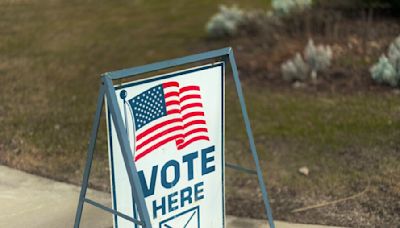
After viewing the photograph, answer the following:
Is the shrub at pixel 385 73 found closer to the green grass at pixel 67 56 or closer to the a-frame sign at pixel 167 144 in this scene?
the green grass at pixel 67 56

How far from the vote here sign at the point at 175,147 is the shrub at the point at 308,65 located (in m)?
4.45

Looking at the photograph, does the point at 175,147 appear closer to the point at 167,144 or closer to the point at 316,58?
the point at 167,144

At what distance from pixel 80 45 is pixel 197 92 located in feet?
25.0

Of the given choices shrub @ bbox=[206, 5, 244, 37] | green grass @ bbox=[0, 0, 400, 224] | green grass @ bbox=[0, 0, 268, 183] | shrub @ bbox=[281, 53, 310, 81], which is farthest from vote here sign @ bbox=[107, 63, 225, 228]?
shrub @ bbox=[206, 5, 244, 37]

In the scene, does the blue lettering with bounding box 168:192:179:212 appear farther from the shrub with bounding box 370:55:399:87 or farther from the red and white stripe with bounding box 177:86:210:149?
the shrub with bounding box 370:55:399:87

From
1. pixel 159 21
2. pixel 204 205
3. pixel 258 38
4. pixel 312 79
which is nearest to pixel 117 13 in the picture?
pixel 159 21

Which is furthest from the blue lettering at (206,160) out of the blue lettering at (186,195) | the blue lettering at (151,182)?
the blue lettering at (151,182)

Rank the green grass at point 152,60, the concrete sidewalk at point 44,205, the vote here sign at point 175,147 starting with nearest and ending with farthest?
the vote here sign at point 175,147 < the concrete sidewalk at point 44,205 < the green grass at point 152,60

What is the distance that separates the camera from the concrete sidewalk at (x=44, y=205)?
188 inches

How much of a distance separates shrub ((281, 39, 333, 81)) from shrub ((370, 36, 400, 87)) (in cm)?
69

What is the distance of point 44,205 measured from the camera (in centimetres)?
505

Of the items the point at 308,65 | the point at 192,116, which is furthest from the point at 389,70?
the point at 192,116

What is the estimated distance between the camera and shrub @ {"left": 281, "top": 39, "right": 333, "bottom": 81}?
8203 millimetres

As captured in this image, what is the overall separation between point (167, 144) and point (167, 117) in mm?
155
